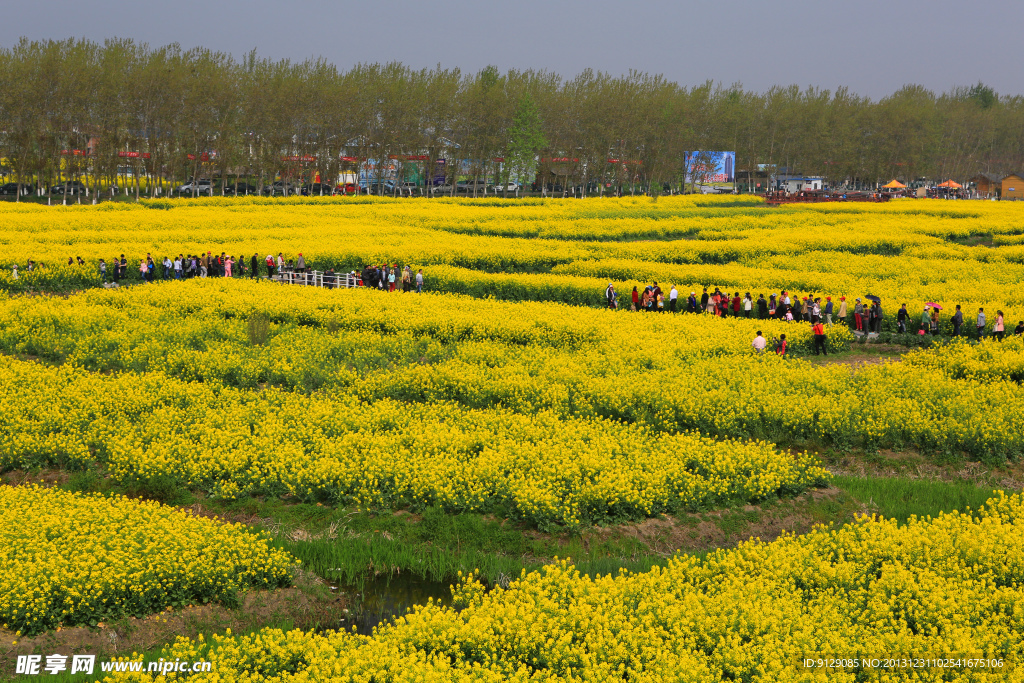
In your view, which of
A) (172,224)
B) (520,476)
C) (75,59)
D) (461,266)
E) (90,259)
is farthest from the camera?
(75,59)

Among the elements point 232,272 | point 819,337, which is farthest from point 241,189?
point 819,337

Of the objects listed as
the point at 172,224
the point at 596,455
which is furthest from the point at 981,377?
the point at 172,224

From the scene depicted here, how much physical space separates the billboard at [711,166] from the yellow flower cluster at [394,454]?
104404mm

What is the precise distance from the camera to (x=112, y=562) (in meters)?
10.9

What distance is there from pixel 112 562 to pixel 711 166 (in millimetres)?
114838

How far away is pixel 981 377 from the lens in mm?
21828

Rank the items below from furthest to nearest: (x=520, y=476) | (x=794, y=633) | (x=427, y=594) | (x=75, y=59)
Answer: (x=75, y=59)
(x=520, y=476)
(x=427, y=594)
(x=794, y=633)

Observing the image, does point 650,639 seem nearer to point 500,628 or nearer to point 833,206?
point 500,628

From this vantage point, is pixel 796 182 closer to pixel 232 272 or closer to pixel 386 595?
pixel 232 272

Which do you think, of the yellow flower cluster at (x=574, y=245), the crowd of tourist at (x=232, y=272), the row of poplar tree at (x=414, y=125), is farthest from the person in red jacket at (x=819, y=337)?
the row of poplar tree at (x=414, y=125)

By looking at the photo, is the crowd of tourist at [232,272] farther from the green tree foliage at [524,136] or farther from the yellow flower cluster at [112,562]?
the green tree foliage at [524,136]

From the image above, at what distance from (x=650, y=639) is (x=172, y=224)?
166 ft

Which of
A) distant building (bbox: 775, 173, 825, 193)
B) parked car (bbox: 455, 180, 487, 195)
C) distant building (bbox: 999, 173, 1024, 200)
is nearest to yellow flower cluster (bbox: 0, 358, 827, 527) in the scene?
parked car (bbox: 455, 180, 487, 195)

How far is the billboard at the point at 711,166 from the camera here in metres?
116
